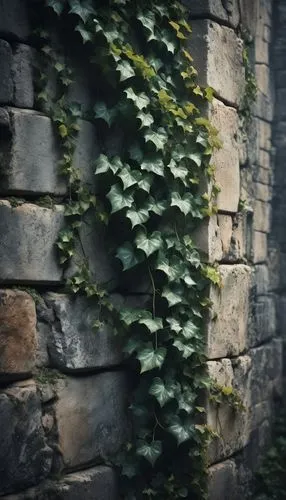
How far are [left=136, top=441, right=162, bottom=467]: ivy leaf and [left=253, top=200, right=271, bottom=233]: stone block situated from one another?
7.28ft

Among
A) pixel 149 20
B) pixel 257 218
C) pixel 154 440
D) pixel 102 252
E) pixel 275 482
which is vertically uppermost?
pixel 149 20

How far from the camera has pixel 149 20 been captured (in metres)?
4.09

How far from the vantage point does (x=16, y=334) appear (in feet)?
11.5

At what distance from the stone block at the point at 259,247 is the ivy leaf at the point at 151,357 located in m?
1.83

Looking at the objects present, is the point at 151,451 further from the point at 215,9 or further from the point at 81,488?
the point at 215,9

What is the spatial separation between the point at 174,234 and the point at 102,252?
0.44 m

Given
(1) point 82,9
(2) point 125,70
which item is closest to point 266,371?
(2) point 125,70

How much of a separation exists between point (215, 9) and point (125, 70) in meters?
0.89

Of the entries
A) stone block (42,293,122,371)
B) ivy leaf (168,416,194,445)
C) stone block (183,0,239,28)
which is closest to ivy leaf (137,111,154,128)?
stone block (183,0,239,28)

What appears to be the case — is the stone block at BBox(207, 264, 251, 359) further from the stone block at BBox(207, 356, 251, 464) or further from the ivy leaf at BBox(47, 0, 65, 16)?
the ivy leaf at BBox(47, 0, 65, 16)

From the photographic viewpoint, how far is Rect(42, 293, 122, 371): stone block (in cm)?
372

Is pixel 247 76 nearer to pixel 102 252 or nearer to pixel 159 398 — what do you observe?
pixel 102 252

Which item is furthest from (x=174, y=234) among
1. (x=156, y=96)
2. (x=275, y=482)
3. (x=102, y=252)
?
(x=275, y=482)

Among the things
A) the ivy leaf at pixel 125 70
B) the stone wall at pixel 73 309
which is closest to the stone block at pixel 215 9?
the stone wall at pixel 73 309
